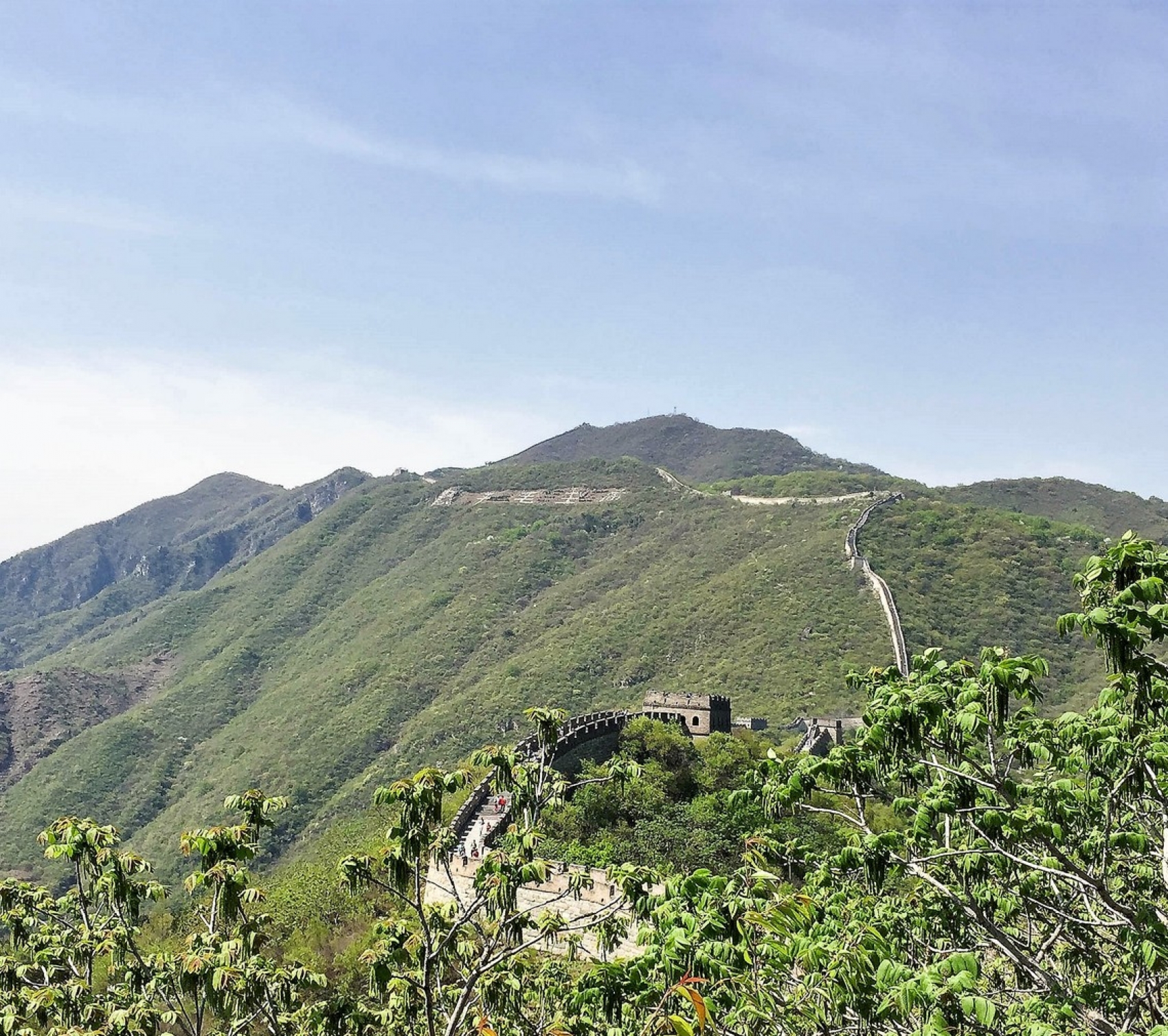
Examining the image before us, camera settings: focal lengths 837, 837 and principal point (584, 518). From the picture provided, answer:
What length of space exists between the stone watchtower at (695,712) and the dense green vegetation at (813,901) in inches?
1237

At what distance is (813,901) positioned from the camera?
748 centimetres

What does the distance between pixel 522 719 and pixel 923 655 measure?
58.5 meters

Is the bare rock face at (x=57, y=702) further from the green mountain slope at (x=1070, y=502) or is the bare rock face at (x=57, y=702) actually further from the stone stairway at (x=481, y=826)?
the green mountain slope at (x=1070, y=502)

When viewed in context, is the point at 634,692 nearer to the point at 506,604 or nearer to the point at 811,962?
the point at 506,604

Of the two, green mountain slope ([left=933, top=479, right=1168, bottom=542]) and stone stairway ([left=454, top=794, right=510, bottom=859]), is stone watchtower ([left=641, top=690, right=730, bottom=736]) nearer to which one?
stone stairway ([left=454, top=794, right=510, bottom=859])

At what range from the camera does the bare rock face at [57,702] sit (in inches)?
3740

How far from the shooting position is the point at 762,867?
8.27 meters

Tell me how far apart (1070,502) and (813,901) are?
14002 cm

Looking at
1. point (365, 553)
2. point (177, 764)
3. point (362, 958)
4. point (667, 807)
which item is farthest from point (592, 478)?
point (362, 958)

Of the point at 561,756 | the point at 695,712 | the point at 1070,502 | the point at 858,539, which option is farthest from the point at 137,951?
the point at 1070,502

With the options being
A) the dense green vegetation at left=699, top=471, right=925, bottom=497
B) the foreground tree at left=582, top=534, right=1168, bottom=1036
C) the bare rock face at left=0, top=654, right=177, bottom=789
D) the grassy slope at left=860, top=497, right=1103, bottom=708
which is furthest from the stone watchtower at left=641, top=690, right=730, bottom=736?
the bare rock face at left=0, top=654, right=177, bottom=789

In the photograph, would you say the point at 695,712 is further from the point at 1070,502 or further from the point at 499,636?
the point at 1070,502

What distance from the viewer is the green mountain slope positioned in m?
116

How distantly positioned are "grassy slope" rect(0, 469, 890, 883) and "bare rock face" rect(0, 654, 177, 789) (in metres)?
5.42
